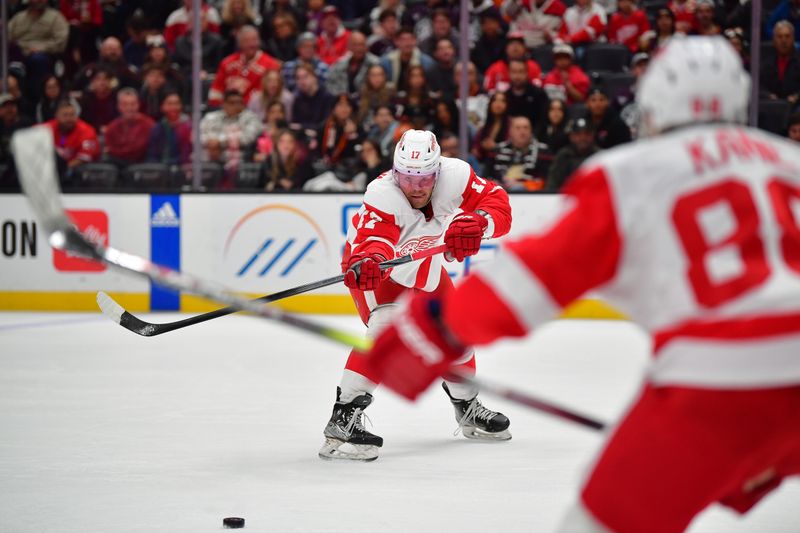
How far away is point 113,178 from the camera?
28.5 feet

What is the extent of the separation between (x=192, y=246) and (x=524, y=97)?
2.48 m

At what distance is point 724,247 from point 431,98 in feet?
22.4

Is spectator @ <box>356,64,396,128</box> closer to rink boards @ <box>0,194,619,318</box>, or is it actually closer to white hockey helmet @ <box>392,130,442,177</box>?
rink boards @ <box>0,194,619,318</box>

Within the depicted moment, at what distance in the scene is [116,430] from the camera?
4.61 metres

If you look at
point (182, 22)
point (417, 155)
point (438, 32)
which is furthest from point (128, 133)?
point (417, 155)

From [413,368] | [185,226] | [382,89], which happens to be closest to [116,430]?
[413,368]

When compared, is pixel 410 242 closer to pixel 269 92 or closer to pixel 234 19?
pixel 269 92

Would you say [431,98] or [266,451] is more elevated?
[431,98]

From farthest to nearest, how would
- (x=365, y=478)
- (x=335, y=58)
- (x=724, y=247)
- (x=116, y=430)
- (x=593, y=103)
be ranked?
(x=335, y=58) < (x=593, y=103) < (x=116, y=430) < (x=365, y=478) < (x=724, y=247)

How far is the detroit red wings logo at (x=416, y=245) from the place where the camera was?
4.58m

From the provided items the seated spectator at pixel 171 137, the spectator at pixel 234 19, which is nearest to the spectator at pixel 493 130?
the seated spectator at pixel 171 137

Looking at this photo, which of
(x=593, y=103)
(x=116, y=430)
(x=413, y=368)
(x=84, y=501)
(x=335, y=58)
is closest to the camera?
(x=413, y=368)

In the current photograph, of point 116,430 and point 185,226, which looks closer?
point 116,430

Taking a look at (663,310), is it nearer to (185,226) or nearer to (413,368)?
(413,368)
